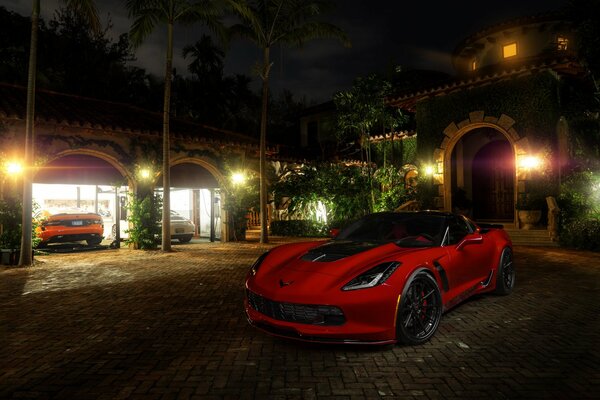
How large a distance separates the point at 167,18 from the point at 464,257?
37.3 feet

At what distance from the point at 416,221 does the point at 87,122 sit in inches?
424

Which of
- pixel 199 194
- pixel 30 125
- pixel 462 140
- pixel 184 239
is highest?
pixel 462 140

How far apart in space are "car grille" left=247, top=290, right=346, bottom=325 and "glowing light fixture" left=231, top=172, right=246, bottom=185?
13.1 m

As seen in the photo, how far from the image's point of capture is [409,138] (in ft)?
65.2

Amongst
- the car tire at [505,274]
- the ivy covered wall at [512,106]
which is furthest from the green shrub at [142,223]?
the car tire at [505,274]

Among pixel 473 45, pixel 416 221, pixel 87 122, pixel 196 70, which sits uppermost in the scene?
pixel 196 70

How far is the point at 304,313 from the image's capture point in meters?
3.68

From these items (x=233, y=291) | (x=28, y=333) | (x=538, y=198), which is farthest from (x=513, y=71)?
(x=28, y=333)

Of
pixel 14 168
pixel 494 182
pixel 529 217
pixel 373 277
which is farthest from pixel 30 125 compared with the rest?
pixel 494 182

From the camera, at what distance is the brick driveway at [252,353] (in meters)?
3.13

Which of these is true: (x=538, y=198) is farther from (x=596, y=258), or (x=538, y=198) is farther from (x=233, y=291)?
(x=233, y=291)

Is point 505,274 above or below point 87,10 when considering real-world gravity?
below

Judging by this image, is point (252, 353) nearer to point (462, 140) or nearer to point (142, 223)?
point (142, 223)

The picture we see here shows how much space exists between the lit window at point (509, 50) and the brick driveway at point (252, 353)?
13661mm
